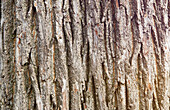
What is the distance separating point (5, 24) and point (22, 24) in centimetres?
17

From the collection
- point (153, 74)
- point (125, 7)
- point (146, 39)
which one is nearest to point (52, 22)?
point (125, 7)

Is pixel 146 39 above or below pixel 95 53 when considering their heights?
above

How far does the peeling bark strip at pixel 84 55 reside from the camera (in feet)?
4.35

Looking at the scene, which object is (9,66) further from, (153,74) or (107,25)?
(153,74)

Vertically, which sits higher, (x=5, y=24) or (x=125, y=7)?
(x=125, y=7)

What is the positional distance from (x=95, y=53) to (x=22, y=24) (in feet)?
2.23

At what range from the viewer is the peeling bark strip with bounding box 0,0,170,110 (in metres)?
1.33

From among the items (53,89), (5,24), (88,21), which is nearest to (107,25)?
(88,21)

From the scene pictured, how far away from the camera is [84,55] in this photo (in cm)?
141

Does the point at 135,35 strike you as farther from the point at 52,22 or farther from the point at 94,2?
A: the point at 52,22

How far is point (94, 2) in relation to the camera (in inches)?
56.8

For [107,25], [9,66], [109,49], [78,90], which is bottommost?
[78,90]

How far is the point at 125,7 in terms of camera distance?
57.1 inches

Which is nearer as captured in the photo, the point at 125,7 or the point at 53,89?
the point at 53,89
